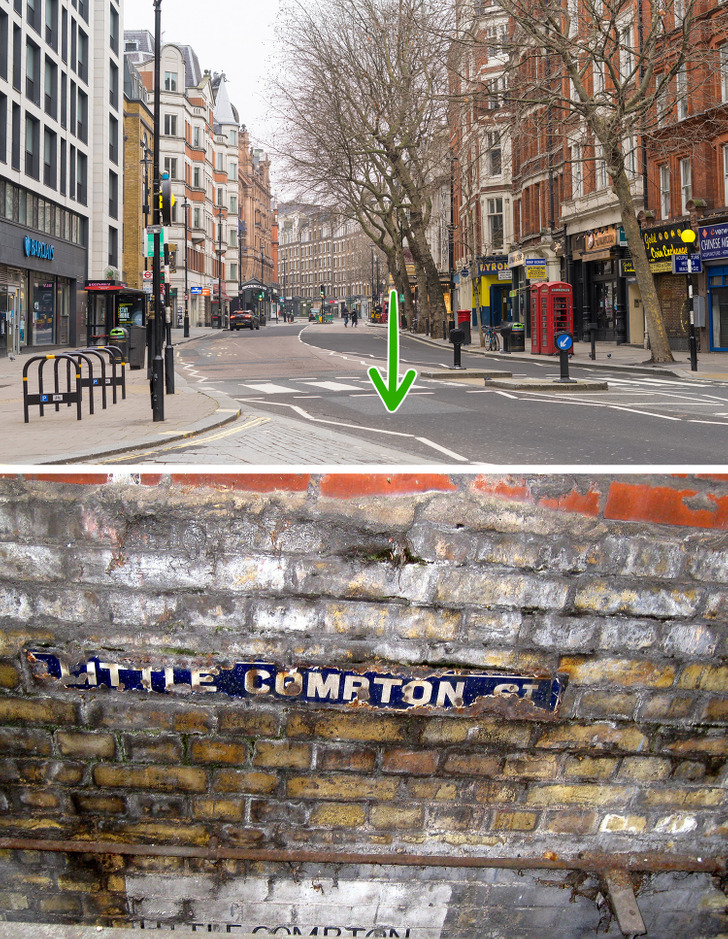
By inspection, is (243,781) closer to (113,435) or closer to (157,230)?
(113,435)

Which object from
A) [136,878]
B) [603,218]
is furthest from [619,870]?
[603,218]

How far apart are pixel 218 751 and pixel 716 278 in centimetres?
2500

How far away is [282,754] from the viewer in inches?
168

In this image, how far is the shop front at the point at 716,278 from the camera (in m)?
25.0

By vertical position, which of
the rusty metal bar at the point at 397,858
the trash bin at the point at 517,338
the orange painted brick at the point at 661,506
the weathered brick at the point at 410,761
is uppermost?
the trash bin at the point at 517,338

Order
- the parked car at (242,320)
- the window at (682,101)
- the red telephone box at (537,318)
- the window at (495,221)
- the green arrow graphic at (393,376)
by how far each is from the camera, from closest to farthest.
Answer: the green arrow graphic at (393,376) → the window at (682,101) → the red telephone box at (537,318) → the window at (495,221) → the parked car at (242,320)

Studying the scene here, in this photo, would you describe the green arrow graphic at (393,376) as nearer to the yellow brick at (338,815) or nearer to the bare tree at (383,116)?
the yellow brick at (338,815)

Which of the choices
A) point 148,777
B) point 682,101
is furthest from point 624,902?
point 682,101

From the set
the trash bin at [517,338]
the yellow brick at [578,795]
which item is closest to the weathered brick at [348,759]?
the yellow brick at [578,795]

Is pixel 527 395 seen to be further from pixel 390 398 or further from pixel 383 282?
pixel 383 282

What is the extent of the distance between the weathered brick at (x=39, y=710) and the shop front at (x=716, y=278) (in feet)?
80.6

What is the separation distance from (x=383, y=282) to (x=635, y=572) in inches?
3142

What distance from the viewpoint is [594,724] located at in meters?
4.21

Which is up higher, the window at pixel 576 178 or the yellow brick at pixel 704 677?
the window at pixel 576 178
